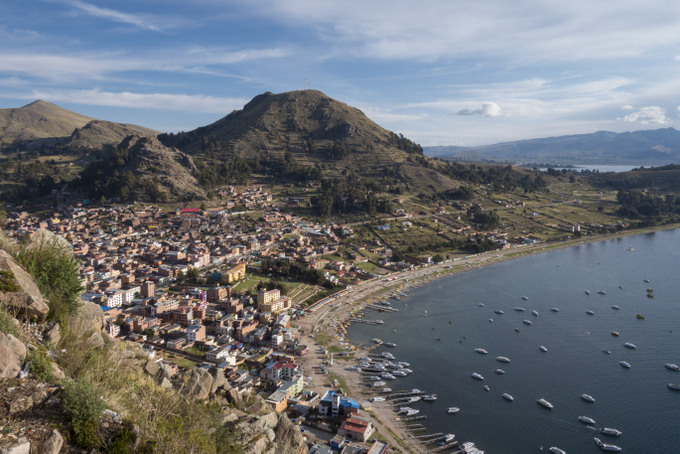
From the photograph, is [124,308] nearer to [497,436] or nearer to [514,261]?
[497,436]

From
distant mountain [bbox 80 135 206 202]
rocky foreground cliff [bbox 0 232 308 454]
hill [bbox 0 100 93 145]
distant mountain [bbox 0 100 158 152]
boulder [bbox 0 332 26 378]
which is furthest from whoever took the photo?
hill [bbox 0 100 93 145]

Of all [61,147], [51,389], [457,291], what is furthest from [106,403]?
[61,147]

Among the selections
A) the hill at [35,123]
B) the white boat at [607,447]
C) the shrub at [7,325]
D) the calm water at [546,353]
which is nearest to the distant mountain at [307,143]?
the calm water at [546,353]

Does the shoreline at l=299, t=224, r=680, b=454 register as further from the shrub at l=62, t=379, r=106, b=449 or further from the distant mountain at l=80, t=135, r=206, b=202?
the distant mountain at l=80, t=135, r=206, b=202

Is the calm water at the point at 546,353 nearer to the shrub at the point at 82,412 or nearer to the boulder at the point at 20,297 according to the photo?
the boulder at the point at 20,297

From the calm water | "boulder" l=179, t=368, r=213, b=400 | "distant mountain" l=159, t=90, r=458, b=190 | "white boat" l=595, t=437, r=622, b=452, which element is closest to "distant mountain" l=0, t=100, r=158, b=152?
"distant mountain" l=159, t=90, r=458, b=190

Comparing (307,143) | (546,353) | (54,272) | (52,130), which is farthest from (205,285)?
(52,130)
